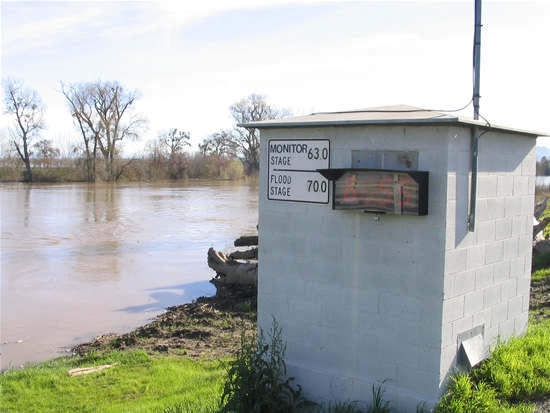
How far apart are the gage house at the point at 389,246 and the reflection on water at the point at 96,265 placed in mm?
5984

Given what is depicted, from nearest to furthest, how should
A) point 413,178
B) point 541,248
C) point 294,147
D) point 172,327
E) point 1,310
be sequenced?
point 413,178 < point 294,147 < point 172,327 < point 1,310 < point 541,248

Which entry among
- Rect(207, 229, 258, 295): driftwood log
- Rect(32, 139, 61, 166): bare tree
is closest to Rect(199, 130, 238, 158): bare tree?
Rect(32, 139, 61, 166): bare tree

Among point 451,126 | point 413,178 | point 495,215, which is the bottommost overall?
point 495,215

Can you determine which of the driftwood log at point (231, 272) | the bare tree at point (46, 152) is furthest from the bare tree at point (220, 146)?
the driftwood log at point (231, 272)

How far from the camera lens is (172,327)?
10.2 metres

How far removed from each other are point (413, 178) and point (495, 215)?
4.59 ft

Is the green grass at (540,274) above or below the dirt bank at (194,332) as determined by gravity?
above

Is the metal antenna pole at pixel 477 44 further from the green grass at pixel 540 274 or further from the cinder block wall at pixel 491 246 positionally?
the green grass at pixel 540 274

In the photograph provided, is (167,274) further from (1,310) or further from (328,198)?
(328,198)

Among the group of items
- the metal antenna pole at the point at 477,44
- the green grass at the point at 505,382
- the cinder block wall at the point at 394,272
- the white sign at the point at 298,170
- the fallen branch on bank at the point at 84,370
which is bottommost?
the fallen branch on bank at the point at 84,370

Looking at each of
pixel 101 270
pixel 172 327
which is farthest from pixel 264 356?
pixel 101 270

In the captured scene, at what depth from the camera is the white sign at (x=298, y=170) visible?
5402mm

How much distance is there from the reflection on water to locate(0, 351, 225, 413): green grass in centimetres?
→ 200

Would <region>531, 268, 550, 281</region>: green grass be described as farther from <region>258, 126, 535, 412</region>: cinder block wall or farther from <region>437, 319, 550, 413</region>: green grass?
<region>437, 319, 550, 413</region>: green grass
